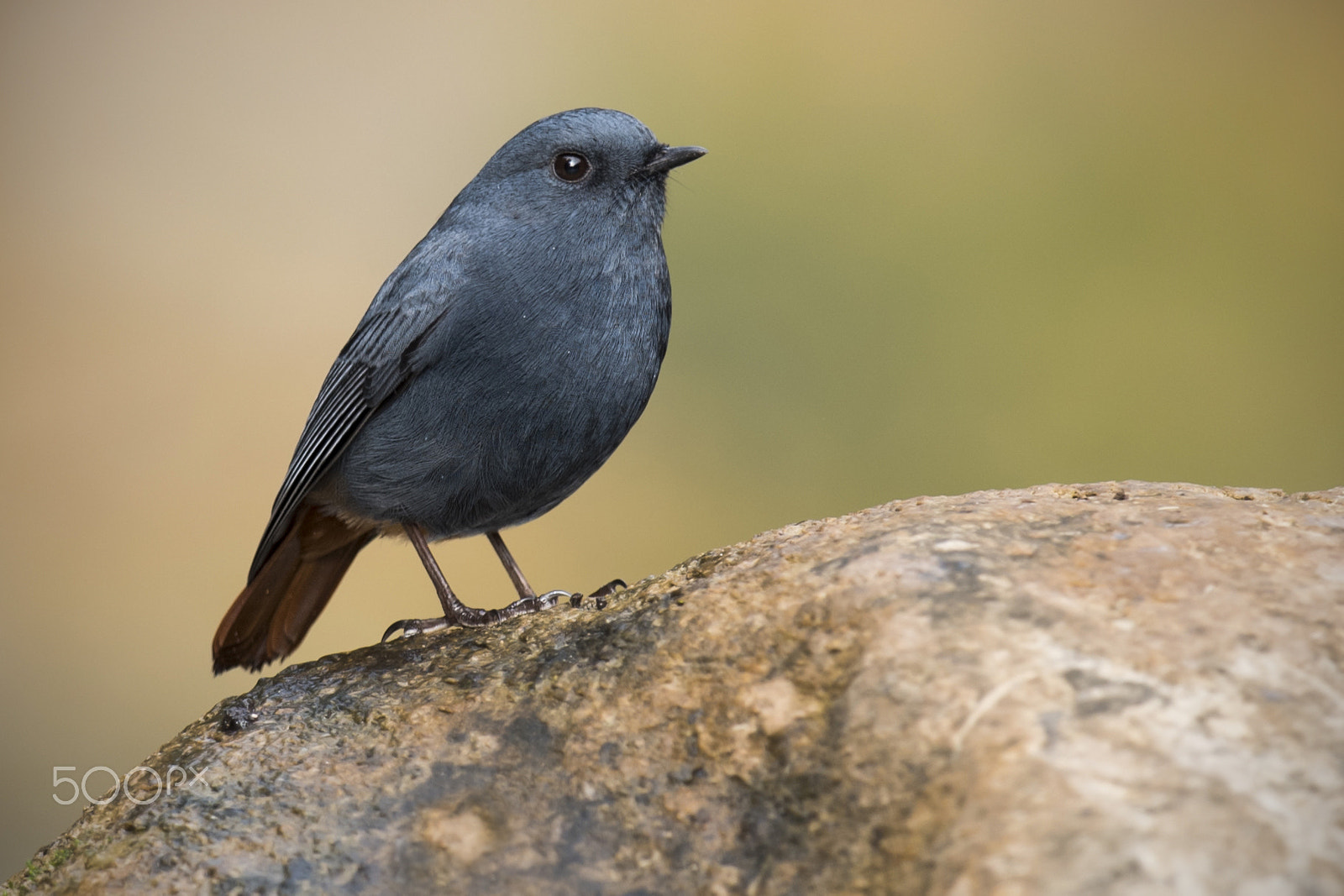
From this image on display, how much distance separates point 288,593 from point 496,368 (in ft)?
4.52

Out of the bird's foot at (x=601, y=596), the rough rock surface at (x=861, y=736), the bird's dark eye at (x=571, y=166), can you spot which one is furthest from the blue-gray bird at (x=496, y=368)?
the rough rock surface at (x=861, y=736)

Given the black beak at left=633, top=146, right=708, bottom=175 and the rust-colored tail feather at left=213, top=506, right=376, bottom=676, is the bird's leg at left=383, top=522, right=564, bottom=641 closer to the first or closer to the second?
the rust-colored tail feather at left=213, top=506, right=376, bottom=676

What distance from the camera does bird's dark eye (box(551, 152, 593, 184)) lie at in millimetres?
3889

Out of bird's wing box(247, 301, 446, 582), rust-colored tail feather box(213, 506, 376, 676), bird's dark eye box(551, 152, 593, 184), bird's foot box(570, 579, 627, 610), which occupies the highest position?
bird's dark eye box(551, 152, 593, 184)

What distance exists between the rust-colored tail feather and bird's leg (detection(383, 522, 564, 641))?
0.37m

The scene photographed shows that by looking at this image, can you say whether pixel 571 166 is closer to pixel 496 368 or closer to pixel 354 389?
pixel 496 368

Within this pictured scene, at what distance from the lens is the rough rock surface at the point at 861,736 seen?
173 centimetres

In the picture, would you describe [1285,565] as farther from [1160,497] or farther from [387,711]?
[387,711]

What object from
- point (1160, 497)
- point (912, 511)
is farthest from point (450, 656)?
point (1160, 497)

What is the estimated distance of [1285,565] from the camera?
2234 millimetres

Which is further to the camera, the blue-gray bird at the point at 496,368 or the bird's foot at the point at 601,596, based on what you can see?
the blue-gray bird at the point at 496,368

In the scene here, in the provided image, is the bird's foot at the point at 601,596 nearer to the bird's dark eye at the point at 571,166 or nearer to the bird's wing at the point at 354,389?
the bird's wing at the point at 354,389

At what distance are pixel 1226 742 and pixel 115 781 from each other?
2704 millimetres

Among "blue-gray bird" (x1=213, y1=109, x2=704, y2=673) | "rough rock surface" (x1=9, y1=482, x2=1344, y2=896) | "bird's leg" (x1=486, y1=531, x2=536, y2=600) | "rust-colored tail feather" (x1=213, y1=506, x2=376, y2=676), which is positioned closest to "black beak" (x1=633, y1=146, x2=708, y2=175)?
"blue-gray bird" (x1=213, y1=109, x2=704, y2=673)
